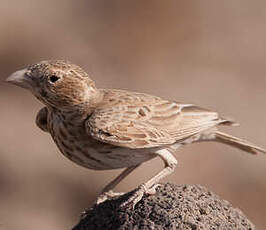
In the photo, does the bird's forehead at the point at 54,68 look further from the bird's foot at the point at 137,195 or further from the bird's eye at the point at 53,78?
the bird's foot at the point at 137,195

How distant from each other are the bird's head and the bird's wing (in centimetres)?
24

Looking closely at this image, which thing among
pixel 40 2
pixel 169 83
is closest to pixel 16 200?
pixel 169 83

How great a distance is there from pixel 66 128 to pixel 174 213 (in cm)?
161

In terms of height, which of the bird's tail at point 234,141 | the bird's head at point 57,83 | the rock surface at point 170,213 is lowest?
the bird's tail at point 234,141

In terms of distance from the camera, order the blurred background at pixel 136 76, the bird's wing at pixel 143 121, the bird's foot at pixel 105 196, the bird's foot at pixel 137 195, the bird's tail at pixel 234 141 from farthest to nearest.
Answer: the blurred background at pixel 136 76 → the bird's tail at pixel 234 141 → the bird's foot at pixel 105 196 → the bird's wing at pixel 143 121 → the bird's foot at pixel 137 195

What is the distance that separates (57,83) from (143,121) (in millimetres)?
916

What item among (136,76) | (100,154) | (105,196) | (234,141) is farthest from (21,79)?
(136,76)

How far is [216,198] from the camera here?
8539 millimetres

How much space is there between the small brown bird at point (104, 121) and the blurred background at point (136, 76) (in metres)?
7.03

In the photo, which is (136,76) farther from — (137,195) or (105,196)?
(137,195)

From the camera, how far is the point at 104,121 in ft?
29.1

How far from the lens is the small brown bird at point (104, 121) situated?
8.87 m

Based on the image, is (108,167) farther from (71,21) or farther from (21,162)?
(71,21)

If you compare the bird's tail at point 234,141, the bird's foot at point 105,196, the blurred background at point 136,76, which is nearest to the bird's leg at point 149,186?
the bird's foot at point 105,196
